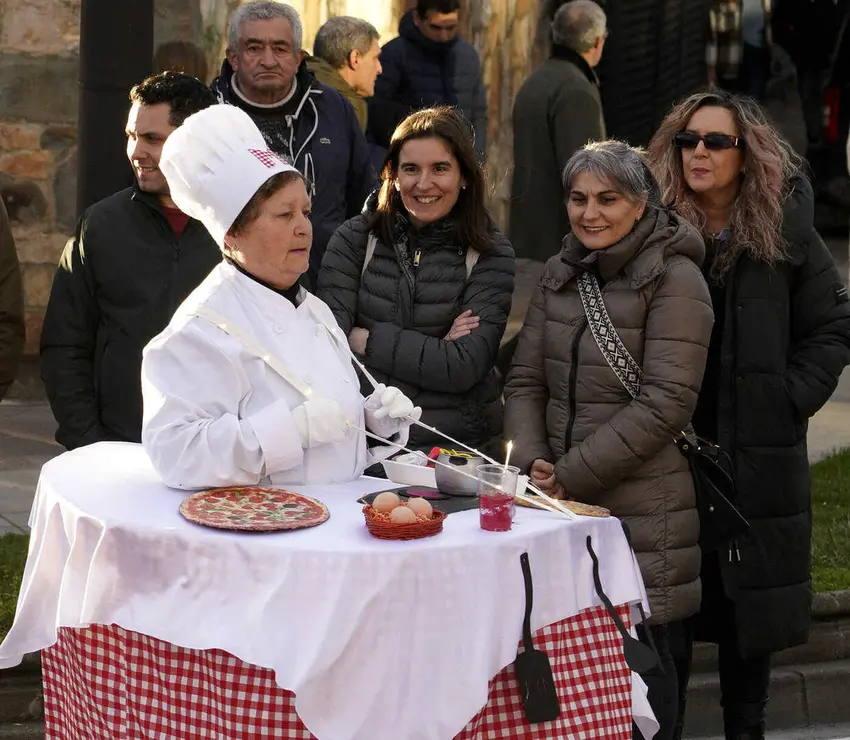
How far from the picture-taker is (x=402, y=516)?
3689 mm

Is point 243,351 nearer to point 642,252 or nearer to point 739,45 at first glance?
point 642,252

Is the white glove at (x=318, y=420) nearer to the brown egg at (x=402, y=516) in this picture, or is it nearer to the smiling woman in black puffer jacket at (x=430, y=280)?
the brown egg at (x=402, y=516)

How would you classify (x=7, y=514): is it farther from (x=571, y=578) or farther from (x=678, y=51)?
(x=678, y=51)

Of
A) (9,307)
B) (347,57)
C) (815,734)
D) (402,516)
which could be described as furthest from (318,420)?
(347,57)

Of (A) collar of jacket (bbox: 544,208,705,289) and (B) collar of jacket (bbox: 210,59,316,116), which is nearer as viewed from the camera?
(A) collar of jacket (bbox: 544,208,705,289)

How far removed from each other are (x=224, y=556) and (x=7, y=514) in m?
3.66

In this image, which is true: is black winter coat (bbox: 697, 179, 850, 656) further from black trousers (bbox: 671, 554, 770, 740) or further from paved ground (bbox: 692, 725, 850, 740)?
paved ground (bbox: 692, 725, 850, 740)

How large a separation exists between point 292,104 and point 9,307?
1.27m

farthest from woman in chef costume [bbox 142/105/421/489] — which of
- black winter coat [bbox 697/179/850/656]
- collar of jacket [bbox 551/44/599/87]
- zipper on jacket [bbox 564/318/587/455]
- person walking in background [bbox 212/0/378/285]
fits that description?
collar of jacket [bbox 551/44/599/87]

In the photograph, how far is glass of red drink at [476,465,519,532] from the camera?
3.78 m

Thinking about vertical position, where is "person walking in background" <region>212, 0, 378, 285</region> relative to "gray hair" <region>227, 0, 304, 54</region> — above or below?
below

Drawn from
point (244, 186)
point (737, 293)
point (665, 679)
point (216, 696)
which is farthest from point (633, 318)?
point (216, 696)

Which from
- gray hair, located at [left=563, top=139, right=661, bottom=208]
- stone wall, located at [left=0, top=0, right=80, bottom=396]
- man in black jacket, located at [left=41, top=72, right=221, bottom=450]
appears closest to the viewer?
gray hair, located at [left=563, top=139, right=661, bottom=208]

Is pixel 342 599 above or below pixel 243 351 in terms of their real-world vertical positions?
below
